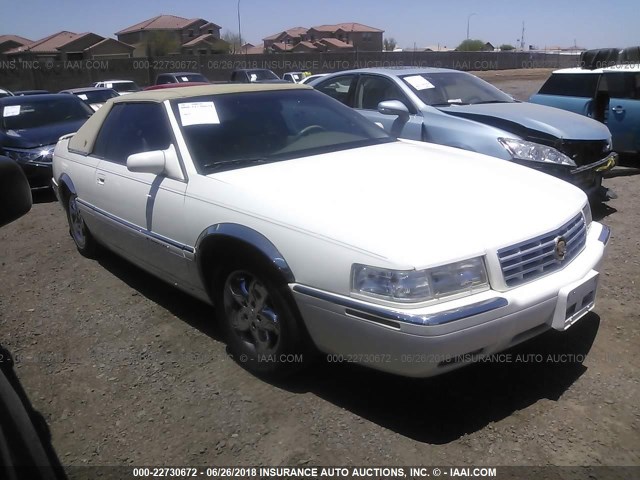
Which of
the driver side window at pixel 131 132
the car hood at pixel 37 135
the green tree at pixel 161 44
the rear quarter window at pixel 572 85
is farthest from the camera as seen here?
the green tree at pixel 161 44

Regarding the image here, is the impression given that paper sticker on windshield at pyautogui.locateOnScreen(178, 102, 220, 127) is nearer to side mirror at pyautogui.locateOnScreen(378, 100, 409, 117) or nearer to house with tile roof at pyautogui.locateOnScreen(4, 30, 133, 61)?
side mirror at pyautogui.locateOnScreen(378, 100, 409, 117)

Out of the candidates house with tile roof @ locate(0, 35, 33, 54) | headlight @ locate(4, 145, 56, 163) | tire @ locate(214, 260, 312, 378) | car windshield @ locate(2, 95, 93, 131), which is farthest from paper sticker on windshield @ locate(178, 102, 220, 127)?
house with tile roof @ locate(0, 35, 33, 54)

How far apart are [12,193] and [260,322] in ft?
5.10

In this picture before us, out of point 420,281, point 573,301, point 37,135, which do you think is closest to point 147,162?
point 420,281

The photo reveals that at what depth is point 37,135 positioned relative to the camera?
8.37 metres

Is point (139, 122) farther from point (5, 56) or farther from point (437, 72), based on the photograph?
point (5, 56)

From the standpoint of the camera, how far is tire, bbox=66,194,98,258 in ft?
16.0

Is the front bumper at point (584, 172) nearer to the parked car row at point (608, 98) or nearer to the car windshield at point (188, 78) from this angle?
the parked car row at point (608, 98)

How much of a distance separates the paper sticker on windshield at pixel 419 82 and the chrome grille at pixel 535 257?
364 cm

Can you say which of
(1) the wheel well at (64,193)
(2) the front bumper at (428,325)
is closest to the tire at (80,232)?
(1) the wheel well at (64,193)

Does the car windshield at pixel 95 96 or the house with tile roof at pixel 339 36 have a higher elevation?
the house with tile roof at pixel 339 36

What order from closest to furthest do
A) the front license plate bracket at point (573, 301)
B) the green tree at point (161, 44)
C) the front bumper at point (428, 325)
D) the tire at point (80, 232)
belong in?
the front bumper at point (428, 325), the front license plate bracket at point (573, 301), the tire at point (80, 232), the green tree at point (161, 44)

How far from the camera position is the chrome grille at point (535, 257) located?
2.53m

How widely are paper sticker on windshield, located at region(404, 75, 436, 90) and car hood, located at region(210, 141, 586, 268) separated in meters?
2.83
